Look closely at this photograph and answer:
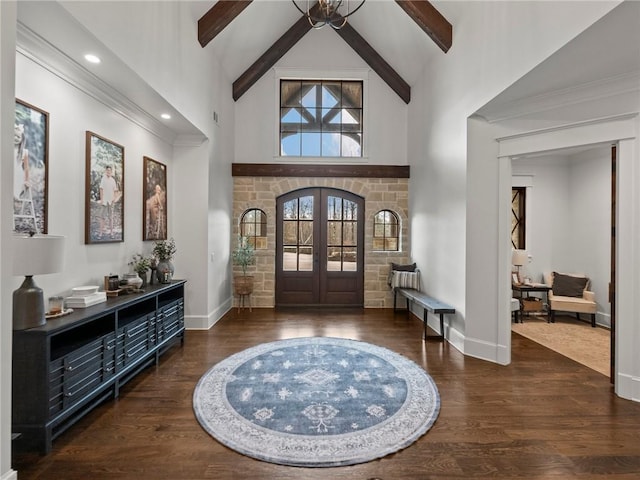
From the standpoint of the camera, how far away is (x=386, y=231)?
664 centimetres

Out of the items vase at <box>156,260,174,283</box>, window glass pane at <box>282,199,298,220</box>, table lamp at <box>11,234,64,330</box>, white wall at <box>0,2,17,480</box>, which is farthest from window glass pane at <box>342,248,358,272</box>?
white wall at <box>0,2,17,480</box>

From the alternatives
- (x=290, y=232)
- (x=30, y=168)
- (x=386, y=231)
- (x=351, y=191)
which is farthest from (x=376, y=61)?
(x=30, y=168)

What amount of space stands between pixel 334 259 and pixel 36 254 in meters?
5.10

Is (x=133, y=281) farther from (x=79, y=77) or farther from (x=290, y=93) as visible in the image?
(x=290, y=93)

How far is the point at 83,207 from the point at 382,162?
511cm

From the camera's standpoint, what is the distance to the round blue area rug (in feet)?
7.31

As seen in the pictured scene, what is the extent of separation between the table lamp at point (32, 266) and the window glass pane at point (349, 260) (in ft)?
16.5

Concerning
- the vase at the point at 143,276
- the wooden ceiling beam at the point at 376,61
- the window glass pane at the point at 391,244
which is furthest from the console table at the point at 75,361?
the wooden ceiling beam at the point at 376,61

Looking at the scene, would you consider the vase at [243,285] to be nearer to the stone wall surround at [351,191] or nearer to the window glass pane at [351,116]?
the stone wall surround at [351,191]

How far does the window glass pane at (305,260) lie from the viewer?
6625 mm

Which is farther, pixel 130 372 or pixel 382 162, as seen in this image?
pixel 382 162

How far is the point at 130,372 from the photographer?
313 cm

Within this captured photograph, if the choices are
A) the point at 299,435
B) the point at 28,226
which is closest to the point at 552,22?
the point at 299,435

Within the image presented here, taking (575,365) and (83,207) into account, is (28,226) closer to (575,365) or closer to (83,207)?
(83,207)
